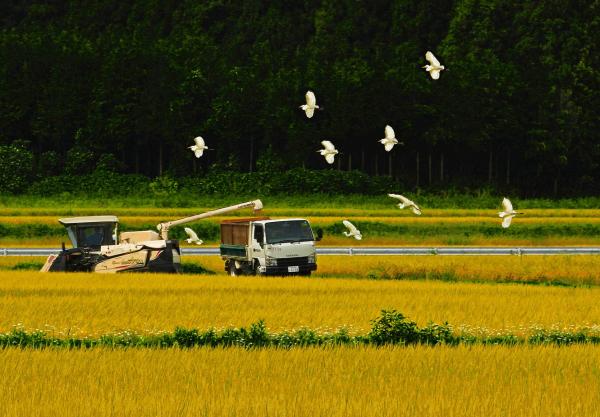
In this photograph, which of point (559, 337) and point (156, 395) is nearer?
point (156, 395)

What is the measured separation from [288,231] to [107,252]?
23.6 feet

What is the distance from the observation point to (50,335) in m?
21.8

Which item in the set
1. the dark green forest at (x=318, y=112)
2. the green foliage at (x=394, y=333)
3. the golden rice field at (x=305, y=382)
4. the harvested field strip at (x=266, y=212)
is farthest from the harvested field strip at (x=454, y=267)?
the dark green forest at (x=318, y=112)

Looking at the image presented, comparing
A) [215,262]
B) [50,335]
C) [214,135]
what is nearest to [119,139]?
[214,135]

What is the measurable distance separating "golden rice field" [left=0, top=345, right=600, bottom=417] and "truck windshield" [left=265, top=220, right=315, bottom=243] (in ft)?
64.6

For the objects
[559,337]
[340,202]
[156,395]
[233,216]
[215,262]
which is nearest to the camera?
[156,395]

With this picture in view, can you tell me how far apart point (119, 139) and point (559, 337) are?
77.8m

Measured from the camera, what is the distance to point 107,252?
39562mm

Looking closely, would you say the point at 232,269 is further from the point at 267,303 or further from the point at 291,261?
the point at 267,303

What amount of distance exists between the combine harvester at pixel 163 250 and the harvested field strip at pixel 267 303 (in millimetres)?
2125

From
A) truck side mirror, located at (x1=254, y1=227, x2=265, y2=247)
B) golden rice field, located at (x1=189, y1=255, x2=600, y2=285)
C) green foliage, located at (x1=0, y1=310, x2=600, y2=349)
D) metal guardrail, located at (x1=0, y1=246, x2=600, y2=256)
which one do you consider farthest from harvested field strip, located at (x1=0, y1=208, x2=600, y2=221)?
green foliage, located at (x1=0, y1=310, x2=600, y2=349)

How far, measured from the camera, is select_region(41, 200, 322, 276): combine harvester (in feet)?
129

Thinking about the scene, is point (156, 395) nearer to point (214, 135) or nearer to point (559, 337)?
point (559, 337)

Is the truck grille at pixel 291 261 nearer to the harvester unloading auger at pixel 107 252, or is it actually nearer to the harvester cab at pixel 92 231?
the harvester unloading auger at pixel 107 252
